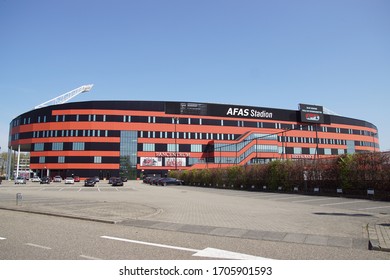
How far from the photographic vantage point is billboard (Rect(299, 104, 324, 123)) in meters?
99.5

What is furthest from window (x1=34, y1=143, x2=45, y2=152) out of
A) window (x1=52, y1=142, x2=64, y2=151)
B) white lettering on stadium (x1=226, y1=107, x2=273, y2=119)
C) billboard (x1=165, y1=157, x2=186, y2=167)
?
white lettering on stadium (x1=226, y1=107, x2=273, y2=119)

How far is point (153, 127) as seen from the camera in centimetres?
8812

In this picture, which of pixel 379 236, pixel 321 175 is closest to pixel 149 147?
pixel 321 175

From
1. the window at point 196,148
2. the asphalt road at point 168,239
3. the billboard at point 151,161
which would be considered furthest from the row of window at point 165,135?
the asphalt road at point 168,239

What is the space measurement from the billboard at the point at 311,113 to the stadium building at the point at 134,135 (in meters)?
5.64

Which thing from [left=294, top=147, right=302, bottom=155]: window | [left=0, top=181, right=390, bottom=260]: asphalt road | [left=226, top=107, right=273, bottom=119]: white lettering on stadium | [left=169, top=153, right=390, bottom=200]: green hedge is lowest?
[left=0, top=181, right=390, bottom=260]: asphalt road

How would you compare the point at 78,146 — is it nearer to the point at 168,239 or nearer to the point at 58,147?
the point at 58,147

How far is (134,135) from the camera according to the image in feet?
283

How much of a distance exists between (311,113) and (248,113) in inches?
875

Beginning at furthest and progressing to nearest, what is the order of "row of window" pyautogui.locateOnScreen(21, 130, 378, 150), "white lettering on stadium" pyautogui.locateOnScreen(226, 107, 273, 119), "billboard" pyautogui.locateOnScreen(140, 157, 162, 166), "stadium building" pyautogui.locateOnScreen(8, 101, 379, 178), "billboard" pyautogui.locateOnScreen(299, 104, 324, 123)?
"billboard" pyautogui.locateOnScreen(299, 104, 324, 123), "white lettering on stadium" pyautogui.locateOnScreen(226, 107, 273, 119), "billboard" pyautogui.locateOnScreen(140, 157, 162, 166), "row of window" pyautogui.locateOnScreen(21, 130, 378, 150), "stadium building" pyautogui.locateOnScreen(8, 101, 379, 178)

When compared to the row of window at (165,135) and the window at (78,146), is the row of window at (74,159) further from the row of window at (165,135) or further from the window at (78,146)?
the row of window at (165,135)

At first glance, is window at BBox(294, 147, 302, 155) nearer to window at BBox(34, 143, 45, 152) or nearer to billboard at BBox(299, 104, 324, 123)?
billboard at BBox(299, 104, 324, 123)

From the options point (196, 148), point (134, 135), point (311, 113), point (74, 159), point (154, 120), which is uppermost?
point (311, 113)

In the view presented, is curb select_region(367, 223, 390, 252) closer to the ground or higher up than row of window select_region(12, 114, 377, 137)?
closer to the ground
